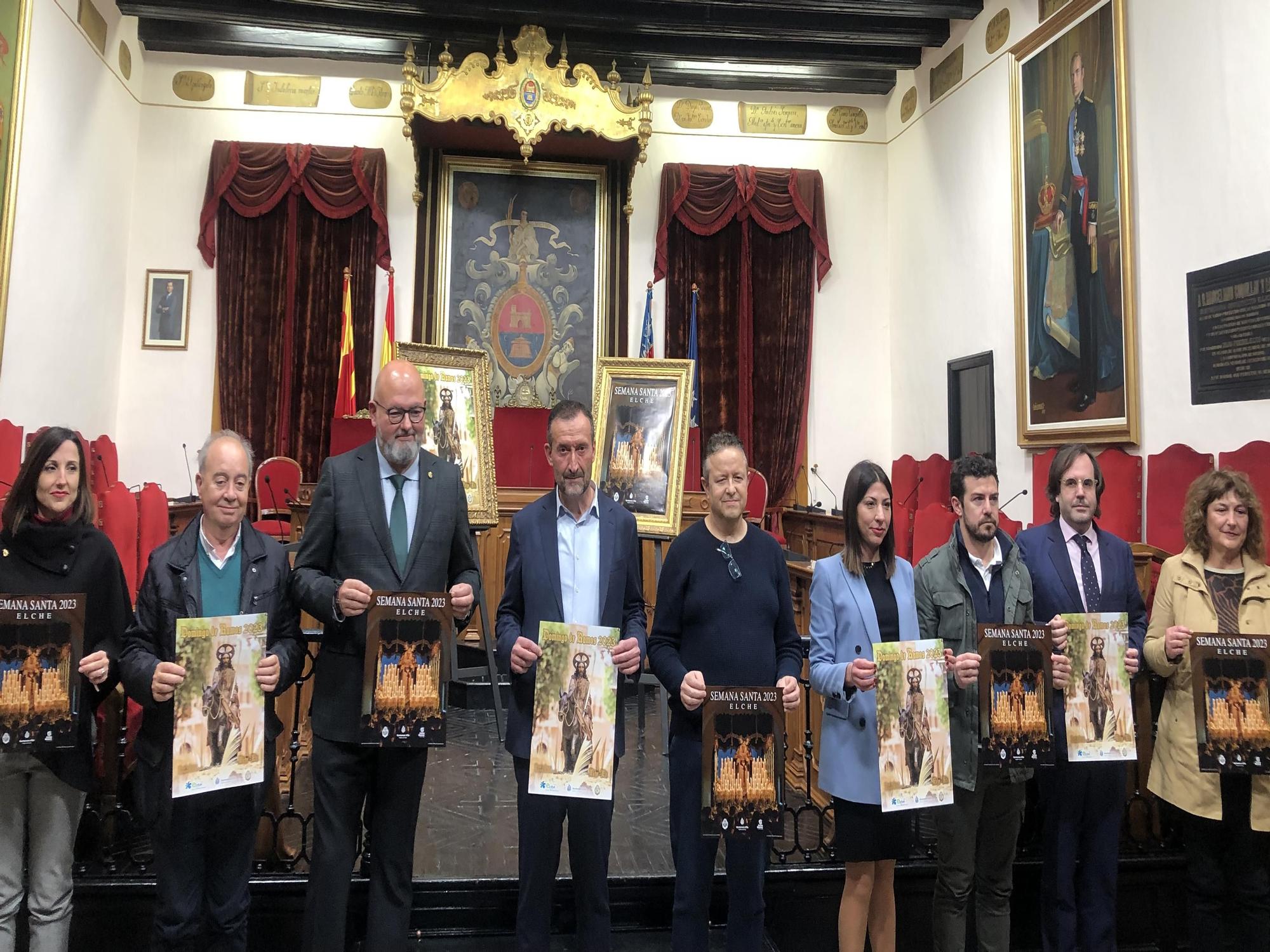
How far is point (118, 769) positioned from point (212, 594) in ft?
4.20

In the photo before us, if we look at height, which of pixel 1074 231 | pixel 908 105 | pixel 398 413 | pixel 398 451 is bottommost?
pixel 398 451

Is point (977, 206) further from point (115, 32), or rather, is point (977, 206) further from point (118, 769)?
point (115, 32)

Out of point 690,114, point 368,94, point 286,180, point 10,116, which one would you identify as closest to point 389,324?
point 286,180

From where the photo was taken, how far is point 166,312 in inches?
289

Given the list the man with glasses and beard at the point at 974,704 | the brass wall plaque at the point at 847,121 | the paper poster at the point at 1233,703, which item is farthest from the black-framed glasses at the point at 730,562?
the brass wall plaque at the point at 847,121

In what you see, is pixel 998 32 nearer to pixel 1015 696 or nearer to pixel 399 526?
pixel 1015 696

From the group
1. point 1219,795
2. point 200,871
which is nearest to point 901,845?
point 1219,795

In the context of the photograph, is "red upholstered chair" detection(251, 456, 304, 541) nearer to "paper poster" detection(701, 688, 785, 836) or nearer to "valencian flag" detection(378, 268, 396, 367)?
"valencian flag" detection(378, 268, 396, 367)

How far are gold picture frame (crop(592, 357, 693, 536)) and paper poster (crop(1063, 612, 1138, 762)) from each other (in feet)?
6.29

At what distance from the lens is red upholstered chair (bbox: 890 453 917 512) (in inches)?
281

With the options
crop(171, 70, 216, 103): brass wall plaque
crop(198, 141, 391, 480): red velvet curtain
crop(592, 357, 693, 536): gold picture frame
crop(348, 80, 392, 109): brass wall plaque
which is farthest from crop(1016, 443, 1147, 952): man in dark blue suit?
crop(171, 70, 216, 103): brass wall plaque

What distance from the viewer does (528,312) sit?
25.3 ft

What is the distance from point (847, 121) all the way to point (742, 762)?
7.88 m

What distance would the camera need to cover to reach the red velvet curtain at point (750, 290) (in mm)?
7852
